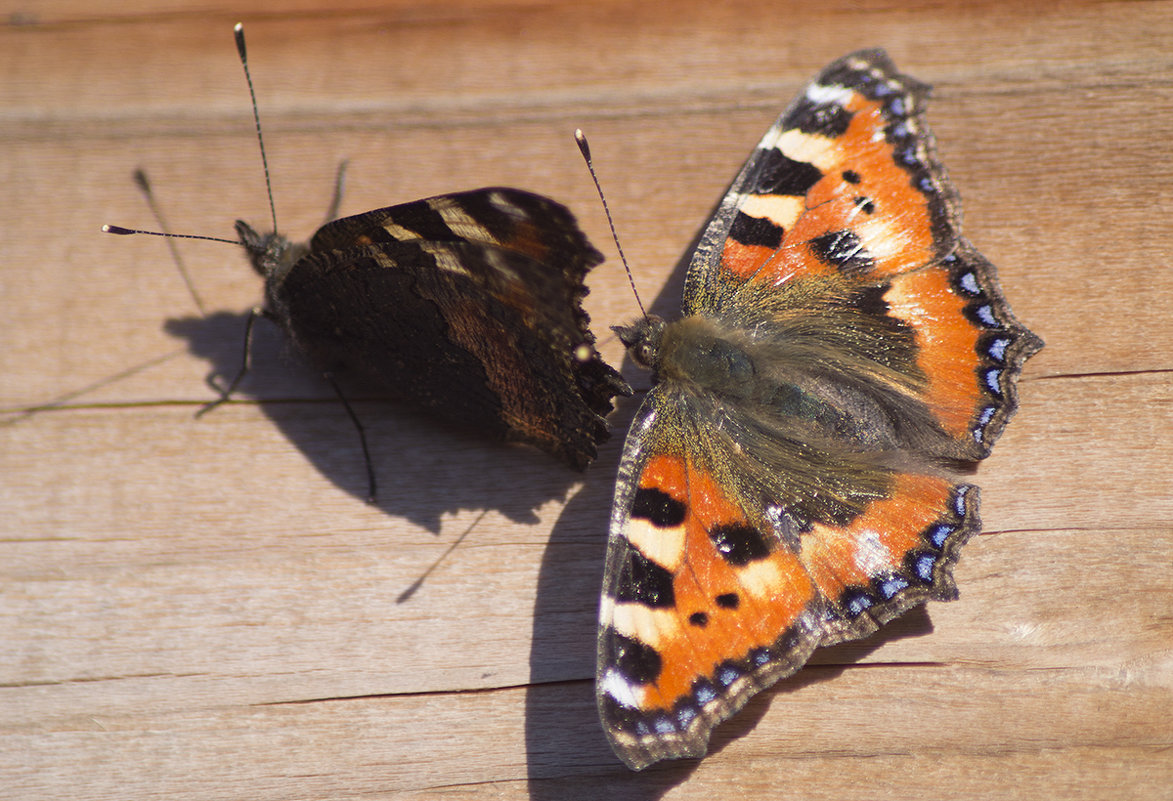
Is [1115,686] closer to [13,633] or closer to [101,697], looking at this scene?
[101,697]

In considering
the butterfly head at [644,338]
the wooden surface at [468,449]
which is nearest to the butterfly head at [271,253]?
the wooden surface at [468,449]

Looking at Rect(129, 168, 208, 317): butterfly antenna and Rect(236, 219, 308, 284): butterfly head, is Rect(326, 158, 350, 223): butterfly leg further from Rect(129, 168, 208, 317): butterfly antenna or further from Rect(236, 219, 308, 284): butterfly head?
Rect(129, 168, 208, 317): butterfly antenna

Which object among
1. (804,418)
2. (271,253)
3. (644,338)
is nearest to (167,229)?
(271,253)

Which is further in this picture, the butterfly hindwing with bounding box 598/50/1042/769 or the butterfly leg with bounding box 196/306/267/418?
the butterfly leg with bounding box 196/306/267/418

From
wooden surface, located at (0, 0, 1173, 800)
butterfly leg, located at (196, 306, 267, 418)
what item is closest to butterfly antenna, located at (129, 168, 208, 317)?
wooden surface, located at (0, 0, 1173, 800)

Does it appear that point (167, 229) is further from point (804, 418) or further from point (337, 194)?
point (804, 418)

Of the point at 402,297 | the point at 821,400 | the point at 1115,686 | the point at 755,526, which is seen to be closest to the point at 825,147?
the point at 821,400

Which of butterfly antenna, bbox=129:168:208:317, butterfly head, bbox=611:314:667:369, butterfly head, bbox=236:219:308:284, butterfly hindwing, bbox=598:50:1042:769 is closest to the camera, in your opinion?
butterfly hindwing, bbox=598:50:1042:769

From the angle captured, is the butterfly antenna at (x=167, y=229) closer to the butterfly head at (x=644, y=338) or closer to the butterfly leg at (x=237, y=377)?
the butterfly leg at (x=237, y=377)
